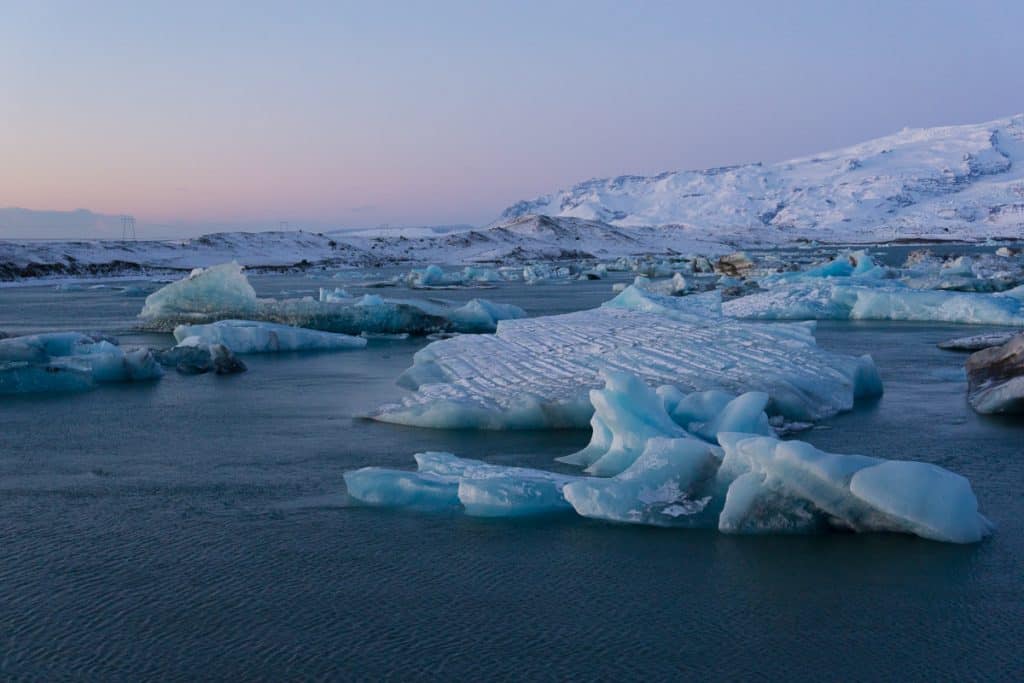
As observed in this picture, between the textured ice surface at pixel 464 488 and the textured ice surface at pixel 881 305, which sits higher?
the textured ice surface at pixel 881 305

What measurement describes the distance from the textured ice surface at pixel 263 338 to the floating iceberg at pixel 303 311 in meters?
1.34

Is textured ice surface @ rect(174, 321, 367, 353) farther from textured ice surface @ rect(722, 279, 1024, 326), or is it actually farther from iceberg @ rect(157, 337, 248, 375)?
textured ice surface @ rect(722, 279, 1024, 326)

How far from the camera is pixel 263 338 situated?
444 inches

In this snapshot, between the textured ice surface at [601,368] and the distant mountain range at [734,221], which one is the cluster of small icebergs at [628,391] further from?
the distant mountain range at [734,221]

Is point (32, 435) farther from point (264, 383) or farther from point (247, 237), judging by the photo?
point (247, 237)

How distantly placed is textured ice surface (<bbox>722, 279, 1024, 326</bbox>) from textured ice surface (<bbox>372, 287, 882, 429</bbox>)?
23.3 ft

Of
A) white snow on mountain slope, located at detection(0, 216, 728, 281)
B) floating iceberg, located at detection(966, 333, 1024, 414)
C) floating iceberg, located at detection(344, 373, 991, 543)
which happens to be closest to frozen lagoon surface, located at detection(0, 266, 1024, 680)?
floating iceberg, located at detection(344, 373, 991, 543)

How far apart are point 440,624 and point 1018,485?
3086mm

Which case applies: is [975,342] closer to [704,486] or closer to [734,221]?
[704,486]

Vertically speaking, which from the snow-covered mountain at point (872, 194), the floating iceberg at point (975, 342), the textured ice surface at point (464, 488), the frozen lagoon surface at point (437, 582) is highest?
the snow-covered mountain at point (872, 194)

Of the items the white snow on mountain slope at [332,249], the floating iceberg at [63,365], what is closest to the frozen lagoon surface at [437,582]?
the floating iceberg at [63,365]

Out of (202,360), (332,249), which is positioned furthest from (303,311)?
(332,249)

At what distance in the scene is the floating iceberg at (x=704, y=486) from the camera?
3928 millimetres

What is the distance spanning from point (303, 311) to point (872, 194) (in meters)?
157
